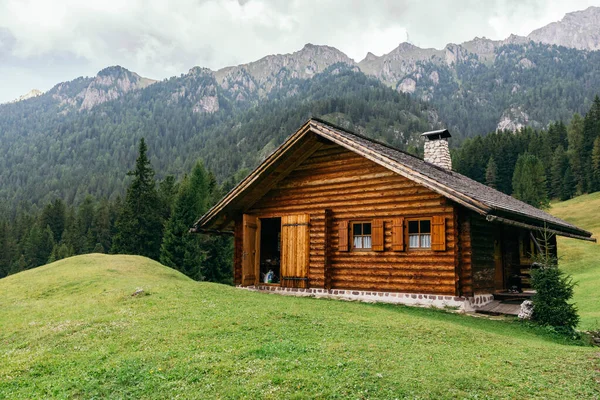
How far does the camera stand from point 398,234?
19.4 metres

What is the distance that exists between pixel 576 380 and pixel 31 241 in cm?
11267

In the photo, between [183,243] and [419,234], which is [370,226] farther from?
[183,243]

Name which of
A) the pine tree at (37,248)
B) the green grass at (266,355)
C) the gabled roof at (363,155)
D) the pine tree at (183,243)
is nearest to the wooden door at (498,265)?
the gabled roof at (363,155)

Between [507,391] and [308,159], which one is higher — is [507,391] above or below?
below

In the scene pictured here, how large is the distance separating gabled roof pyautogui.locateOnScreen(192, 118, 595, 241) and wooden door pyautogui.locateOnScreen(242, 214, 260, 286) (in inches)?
43.8

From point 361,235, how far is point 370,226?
59 cm

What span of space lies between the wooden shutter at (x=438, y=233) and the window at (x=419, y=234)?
2.13 feet

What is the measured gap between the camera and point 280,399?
24.0 feet

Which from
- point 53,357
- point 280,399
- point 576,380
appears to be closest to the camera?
point 280,399

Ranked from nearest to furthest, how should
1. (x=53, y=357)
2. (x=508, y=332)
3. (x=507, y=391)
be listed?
(x=507, y=391) → (x=53, y=357) → (x=508, y=332)

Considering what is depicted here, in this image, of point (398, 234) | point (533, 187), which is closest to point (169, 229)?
point (398, 234)

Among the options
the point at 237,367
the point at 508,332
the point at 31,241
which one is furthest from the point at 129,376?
the point at 31,241

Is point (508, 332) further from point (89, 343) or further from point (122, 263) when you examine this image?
point (122, 263)

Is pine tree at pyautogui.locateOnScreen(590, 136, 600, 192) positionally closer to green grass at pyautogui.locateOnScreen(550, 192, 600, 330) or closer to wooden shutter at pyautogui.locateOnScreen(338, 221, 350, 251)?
green grass at pyautogui.locateOnScreen(550, 192, 600, 330)
